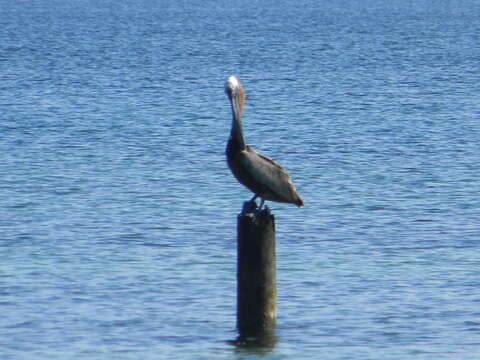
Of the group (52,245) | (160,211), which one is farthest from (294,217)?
(52,245)

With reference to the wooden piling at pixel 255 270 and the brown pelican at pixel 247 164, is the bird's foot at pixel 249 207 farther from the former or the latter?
the brown pelican at pixel 247 164

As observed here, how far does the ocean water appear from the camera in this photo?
614 inches

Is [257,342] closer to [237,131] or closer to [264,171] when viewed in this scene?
[264,171]

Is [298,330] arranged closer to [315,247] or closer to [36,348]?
[36,348]

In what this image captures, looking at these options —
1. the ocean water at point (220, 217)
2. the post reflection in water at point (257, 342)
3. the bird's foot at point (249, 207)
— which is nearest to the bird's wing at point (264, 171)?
the bird's foot at point (249, 207)

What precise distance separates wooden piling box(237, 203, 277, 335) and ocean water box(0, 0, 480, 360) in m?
0.70

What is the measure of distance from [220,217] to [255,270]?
9651 millimetres

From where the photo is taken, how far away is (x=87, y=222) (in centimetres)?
2244

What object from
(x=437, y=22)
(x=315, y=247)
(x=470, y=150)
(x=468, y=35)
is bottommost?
(x=315, y=247)

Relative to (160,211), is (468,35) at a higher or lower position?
higher

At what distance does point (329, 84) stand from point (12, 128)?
74.5 ft

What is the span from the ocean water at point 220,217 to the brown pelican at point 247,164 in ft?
6.18

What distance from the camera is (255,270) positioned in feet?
44.2

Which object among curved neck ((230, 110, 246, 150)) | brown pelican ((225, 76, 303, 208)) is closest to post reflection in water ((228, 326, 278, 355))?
brown pelican ((225, 76, 303, 208))
